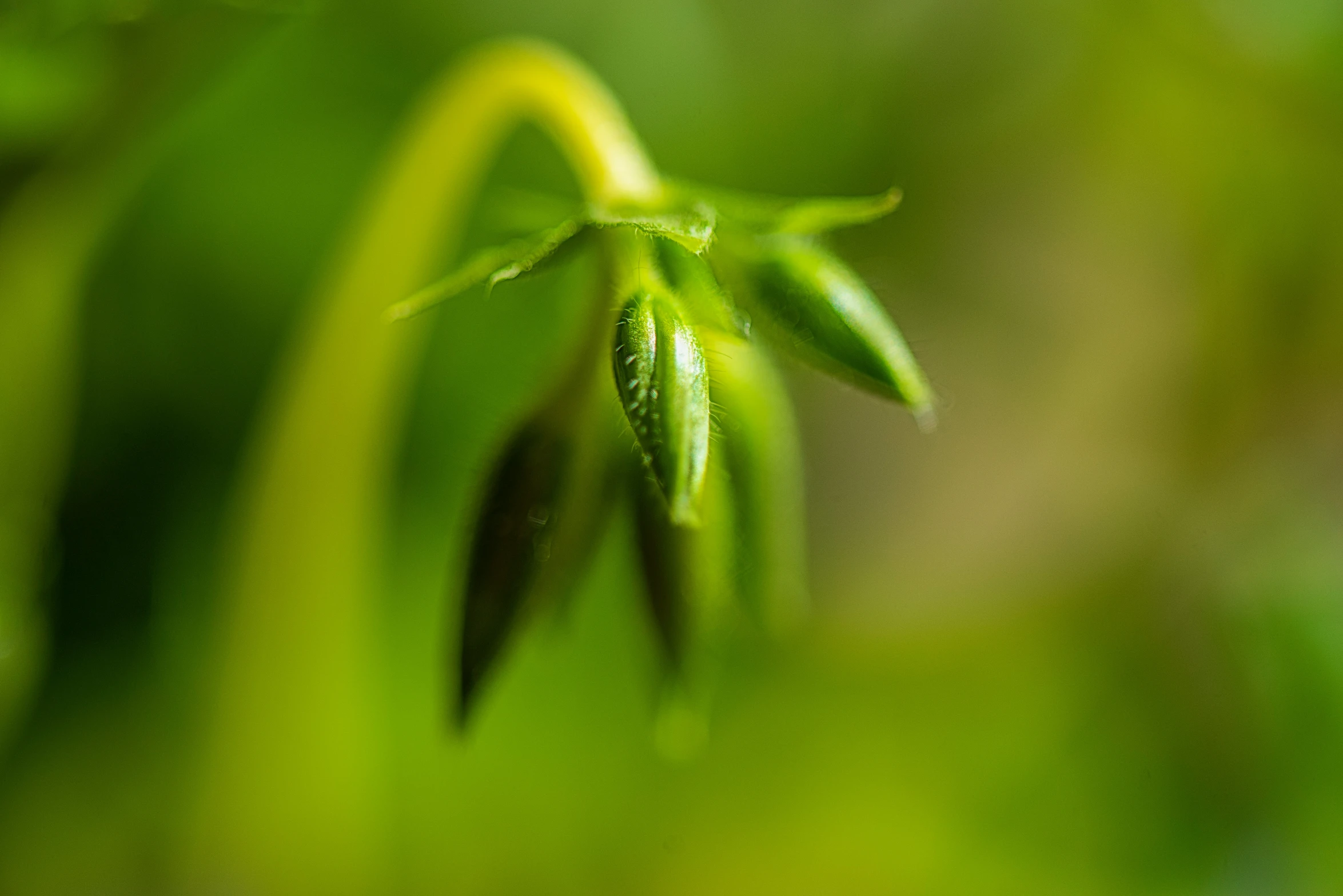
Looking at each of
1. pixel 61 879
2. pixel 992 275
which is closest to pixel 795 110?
pixel 992 275

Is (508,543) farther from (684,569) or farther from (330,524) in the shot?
(330,524)

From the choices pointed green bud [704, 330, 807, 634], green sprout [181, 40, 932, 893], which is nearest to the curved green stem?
green sprout [181, 40, 932, 893]

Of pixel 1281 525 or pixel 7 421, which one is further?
pixel 1281 525

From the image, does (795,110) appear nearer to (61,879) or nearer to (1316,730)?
(1316,730)

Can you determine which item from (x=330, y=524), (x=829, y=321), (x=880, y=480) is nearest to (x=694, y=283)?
(x=829, y=321)

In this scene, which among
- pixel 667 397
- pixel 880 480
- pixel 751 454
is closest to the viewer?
pixel 667 397

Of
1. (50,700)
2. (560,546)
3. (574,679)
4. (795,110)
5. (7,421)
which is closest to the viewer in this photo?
(560,546)
